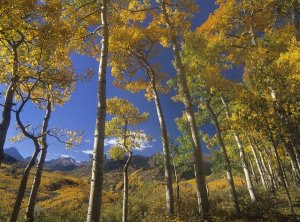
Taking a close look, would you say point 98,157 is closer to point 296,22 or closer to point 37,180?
point 37,180

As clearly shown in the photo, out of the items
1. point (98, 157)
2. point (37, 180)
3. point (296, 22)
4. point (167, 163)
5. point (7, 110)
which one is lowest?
point (98, 157)

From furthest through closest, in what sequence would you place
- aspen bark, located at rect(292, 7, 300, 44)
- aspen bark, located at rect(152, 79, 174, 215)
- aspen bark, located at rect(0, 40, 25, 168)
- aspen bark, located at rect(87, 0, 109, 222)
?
aspen bark, located at rect(152, 79, 174, 215), aspen bark, located at rect(292, 7, 300, 44), aspen bark, located at rect(0, 40, 25, 168), aspen bark, located at rect(87, 0, 109, 222)

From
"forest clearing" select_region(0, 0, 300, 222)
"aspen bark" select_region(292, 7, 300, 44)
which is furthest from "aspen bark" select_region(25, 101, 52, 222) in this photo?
"aspen bark" select_region(292, 7, 300, 44)

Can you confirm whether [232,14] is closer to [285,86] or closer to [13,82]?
[285,86]

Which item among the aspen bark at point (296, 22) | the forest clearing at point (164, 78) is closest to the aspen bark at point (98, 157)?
the forest clearing at point (164, 78)

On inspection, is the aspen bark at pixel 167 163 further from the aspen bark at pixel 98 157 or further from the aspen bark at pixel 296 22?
the aspen bark at pixel 296 22

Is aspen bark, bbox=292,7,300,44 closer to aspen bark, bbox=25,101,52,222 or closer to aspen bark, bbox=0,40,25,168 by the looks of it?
aspen bark, bbox=0,40,25,168

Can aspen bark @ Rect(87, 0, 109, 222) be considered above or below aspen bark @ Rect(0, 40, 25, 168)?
below

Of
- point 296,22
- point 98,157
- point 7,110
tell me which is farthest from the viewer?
point 296,22

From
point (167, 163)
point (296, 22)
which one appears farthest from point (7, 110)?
point (296, 22)

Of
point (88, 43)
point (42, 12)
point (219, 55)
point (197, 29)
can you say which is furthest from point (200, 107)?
point (42, 12)

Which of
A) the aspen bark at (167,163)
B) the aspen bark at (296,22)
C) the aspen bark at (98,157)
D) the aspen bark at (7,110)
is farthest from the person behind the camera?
the aspen bark at (167,163)

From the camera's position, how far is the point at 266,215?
41.3 ft

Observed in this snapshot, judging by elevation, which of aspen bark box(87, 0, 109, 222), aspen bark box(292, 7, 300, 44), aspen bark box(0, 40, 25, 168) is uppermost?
aspen bark box(292, 7, 300, 44)
